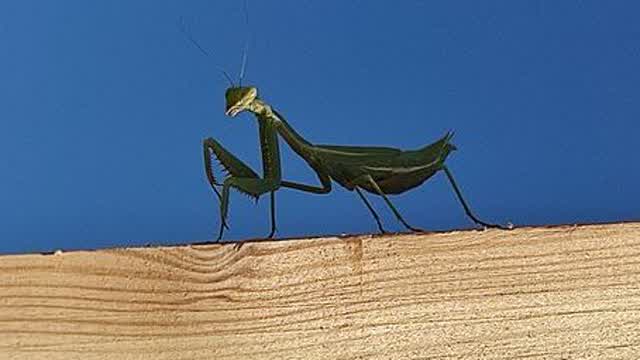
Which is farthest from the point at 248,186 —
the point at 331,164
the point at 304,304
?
the point at 304,304

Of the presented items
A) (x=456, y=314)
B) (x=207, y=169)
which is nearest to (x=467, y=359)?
(x=456, y=314)

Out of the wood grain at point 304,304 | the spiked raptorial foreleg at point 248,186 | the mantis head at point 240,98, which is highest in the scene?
the mantis head at point 240,98

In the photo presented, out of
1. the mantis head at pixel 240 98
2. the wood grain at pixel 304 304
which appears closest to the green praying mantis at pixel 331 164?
the mantis head at pixel 240 98

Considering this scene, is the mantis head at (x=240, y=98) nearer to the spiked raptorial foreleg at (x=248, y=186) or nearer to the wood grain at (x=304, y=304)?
the spiked raptorial foreleg at (x=248, y=186)

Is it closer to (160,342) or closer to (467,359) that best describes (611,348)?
(467,359)

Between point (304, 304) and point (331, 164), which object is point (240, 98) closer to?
point (331, 164)
